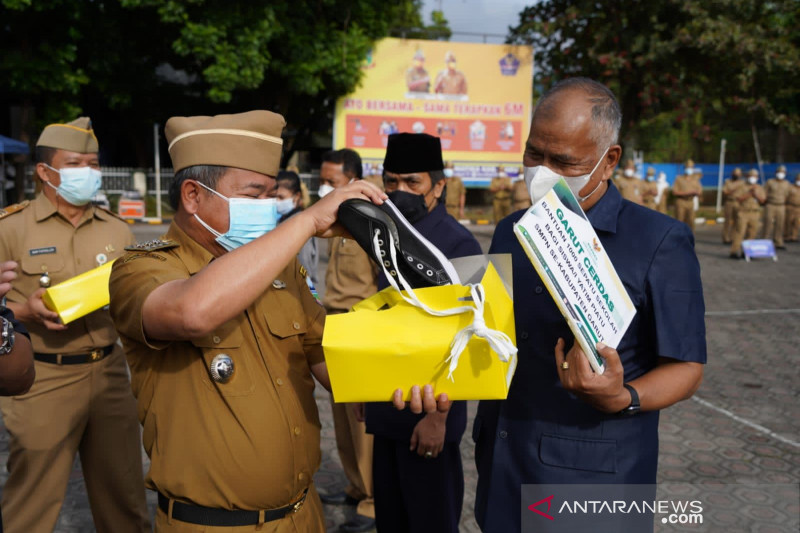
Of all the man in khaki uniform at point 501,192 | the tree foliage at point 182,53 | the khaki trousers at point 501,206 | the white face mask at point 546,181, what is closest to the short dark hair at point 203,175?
the white face mask at point 546,181

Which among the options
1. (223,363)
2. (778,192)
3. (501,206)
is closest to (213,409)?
(223,363)

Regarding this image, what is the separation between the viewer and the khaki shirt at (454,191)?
2242 cm

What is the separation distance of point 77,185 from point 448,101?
21.8 metres

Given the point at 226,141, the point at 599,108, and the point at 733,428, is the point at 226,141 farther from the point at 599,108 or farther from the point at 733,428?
the point at 733,428

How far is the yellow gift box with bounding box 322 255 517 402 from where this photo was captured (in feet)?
5.92

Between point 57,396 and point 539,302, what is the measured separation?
2634 millimetres

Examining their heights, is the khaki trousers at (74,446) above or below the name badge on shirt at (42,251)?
below

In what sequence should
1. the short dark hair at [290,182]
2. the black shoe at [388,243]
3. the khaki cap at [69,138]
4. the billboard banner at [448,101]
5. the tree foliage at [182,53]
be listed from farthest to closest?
the billboard banner at [448,101] < the tree foliage at [182,53] < the short dark hair at [290,182] < the khaki cap at [69,138] < the black shoe at [388,243]

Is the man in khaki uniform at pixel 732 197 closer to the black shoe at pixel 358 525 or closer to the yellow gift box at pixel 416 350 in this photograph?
the black shoe at pixel 358 525

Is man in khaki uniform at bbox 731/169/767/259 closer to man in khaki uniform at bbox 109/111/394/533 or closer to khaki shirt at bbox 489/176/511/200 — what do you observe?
khaki shirt at bbox 489/176/511/200

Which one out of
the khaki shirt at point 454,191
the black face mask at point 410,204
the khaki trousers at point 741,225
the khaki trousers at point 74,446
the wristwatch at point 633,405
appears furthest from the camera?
the khaki shirt at point 454,191

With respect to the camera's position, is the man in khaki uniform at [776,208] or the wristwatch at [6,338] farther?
the man in khaki uniform at [776,208]

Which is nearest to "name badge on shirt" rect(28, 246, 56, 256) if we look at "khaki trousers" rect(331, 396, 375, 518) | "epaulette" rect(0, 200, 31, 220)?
"epaulette" rect(0, 200, 31, 220)

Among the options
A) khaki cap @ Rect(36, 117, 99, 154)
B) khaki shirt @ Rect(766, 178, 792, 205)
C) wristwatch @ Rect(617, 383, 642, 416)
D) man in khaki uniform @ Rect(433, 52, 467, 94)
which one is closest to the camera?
wristwatch @ Rect(617, 383, 642, 416)
